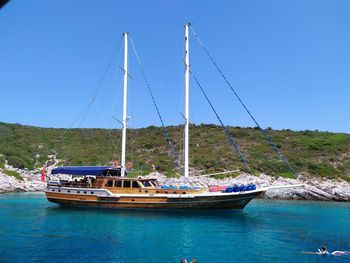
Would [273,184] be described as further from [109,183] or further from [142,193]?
[109,183]

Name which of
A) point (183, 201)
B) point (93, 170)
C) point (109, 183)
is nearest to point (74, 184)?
point (93, 170)

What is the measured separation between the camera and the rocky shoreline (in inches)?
1916

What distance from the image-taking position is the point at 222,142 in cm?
7750

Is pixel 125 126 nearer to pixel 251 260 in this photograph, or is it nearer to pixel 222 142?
pixel 251 260

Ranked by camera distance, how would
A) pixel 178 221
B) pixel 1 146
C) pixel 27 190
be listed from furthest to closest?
pixel 1 146 < pixel 27 190 < pixel 178 221

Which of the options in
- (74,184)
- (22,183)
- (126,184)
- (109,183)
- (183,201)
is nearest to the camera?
(183,201)

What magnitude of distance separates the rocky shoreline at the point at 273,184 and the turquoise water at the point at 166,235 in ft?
36.8

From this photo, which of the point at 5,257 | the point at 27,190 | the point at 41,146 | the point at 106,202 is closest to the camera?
the point at 5,257

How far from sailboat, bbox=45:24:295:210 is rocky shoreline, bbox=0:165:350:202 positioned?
428 inches

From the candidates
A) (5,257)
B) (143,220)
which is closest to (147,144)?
(143,220)

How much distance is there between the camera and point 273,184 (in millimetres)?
50188

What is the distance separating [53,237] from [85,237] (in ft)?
6.74

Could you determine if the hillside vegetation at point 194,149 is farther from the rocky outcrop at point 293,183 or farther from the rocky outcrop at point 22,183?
the rocky outcrop at point 22,183

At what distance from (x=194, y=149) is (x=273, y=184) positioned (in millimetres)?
24987
